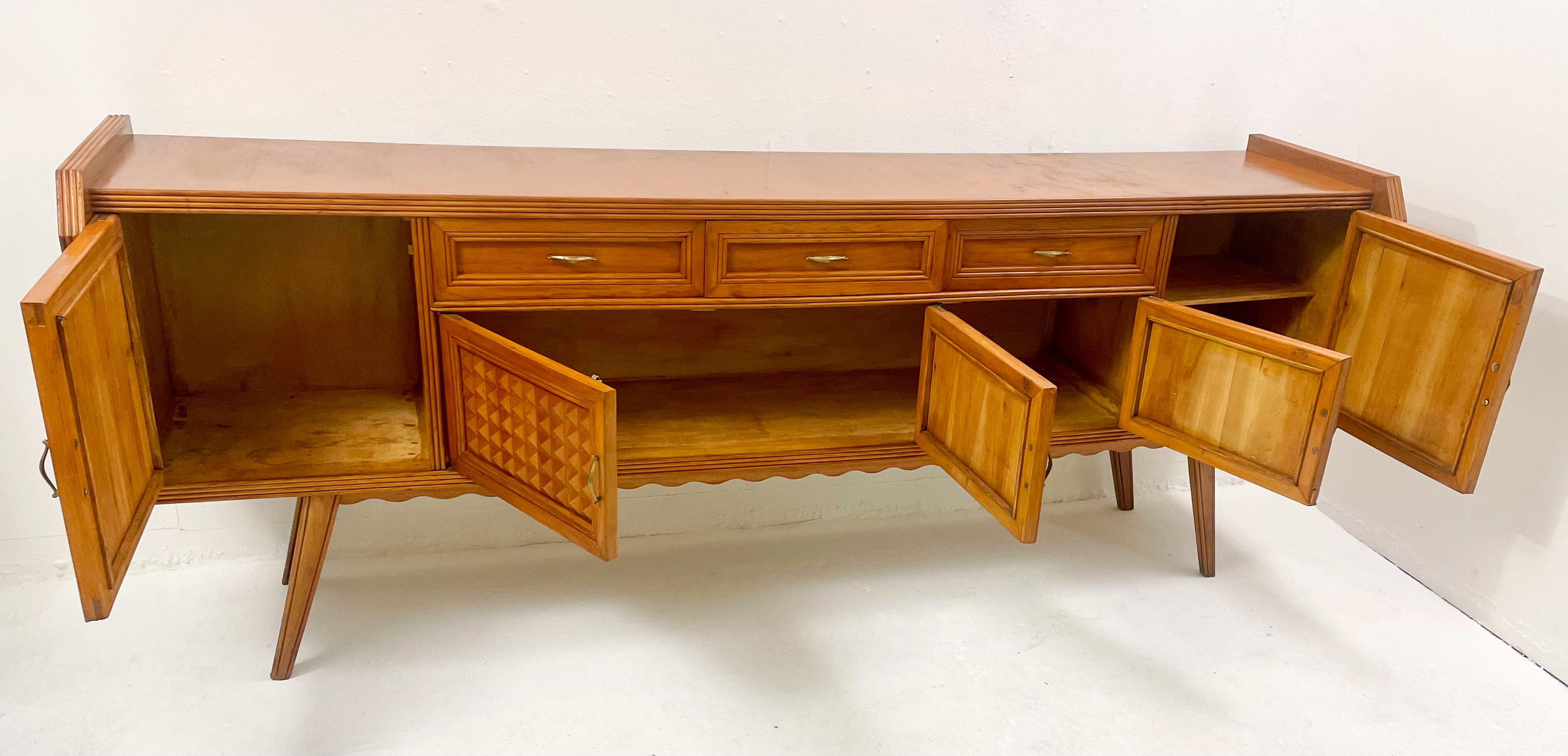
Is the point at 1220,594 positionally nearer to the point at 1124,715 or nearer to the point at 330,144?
the point at 1124,715

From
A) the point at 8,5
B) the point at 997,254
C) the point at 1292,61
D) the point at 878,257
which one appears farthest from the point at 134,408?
the point at 1292,61

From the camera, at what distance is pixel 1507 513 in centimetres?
224

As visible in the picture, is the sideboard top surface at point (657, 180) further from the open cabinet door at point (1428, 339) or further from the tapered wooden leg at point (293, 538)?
the tapered wooden leg at point (293, 538)

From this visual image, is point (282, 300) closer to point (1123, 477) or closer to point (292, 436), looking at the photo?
point (292, 436)

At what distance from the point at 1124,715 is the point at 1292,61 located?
1515mm

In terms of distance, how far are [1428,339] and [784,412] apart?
1.16m

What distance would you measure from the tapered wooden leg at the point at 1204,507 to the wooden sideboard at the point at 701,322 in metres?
0.32

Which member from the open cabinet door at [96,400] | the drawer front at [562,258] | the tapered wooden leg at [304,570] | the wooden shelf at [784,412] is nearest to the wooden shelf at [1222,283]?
the wooden shelf at [784,412]

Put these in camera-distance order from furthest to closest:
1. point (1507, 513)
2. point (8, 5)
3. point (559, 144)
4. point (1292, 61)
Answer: point (1292, 61) < point (1507, 513) < point (559, 144) < point (8, 5)

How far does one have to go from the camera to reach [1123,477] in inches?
105

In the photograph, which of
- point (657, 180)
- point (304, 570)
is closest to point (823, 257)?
point (657, 180)

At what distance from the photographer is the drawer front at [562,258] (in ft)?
5.46

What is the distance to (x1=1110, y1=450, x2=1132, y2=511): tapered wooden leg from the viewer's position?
265 centimetres

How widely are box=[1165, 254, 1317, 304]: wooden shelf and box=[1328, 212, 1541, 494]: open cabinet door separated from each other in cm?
13
